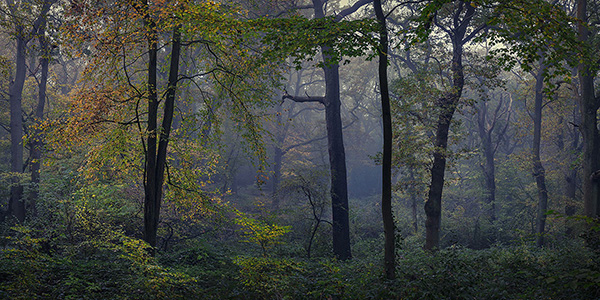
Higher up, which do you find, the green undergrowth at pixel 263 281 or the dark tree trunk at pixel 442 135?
the dark tree trunk at pixel 442 135

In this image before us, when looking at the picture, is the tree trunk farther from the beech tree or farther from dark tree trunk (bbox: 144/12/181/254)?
dark tree trunk (bbox: 144/12/181/254)

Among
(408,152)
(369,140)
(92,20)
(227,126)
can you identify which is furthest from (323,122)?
(92,20)

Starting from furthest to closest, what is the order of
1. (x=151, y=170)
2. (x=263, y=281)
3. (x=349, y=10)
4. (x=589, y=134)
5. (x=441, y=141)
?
(x=349, y=10), (x=441, y=141), (x=589, y=134), (x=151, y=170), (x=263, y=281)

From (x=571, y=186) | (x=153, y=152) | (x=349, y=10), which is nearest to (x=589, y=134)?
(x=571, y=186)

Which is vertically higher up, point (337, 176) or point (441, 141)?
point (441, 141)

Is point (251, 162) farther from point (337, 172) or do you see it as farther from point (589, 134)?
point (589, 134)

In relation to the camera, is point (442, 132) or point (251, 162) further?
point (442, 132)

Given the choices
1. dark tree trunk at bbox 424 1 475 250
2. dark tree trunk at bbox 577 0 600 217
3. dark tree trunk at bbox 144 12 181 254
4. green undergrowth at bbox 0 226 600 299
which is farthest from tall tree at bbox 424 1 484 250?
dark tree trunk at bbox 144 12 181 254

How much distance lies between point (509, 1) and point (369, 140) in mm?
43315

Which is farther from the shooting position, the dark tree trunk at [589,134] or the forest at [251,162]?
the dark tree trunk at [589,134]

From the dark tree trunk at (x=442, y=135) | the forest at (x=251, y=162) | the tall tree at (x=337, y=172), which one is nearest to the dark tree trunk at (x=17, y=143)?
the forest at (x=251, y=162)

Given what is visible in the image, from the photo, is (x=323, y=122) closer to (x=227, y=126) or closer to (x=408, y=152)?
(x=227, y=126)

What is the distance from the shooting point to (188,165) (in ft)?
38.2

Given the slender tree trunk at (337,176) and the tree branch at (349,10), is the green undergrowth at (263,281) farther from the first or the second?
the tree branch at (349,10)
